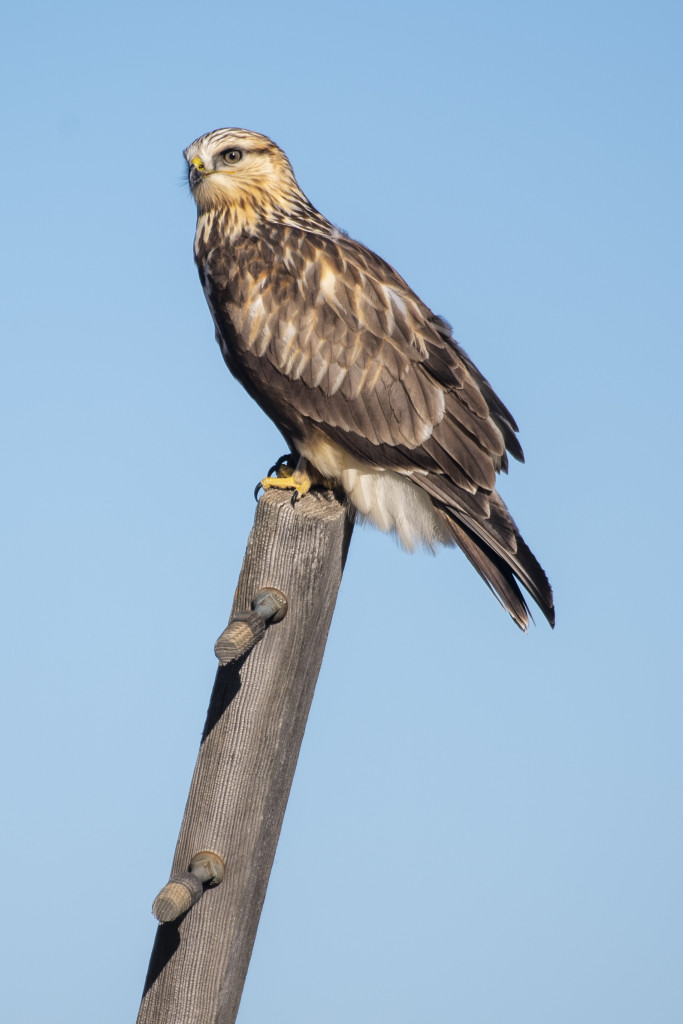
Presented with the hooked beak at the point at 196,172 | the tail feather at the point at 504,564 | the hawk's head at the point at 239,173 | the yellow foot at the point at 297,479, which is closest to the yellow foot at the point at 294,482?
the yellow foot at the point at 297,479

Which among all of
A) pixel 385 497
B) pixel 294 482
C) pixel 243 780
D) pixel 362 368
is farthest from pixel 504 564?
pixel 243 780

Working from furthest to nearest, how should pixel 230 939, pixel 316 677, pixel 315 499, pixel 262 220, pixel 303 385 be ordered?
1. pixel 262 220
2. pixel 303 385
3. pixel 315 499
4. pixel 316 677
5. pixel 230 939

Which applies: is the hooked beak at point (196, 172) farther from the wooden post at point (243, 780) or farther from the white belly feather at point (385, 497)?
the wooden post at point (243, 780)

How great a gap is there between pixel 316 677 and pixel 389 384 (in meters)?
1.76

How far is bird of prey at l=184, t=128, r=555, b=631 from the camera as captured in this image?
4988 mm

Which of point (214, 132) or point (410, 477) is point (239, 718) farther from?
point (214, 132)

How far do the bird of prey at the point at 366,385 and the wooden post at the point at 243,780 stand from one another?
45.2 inches

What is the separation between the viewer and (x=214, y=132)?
582cm

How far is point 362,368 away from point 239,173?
1.32 metres

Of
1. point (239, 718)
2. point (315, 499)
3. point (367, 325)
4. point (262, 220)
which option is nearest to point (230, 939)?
point (239, 718)

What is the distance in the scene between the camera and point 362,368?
5.16m

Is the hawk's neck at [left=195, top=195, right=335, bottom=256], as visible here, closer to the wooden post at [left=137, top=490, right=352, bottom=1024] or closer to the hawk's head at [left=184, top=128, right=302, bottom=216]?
the hawk's head at [left=184, top=128, right=302, bottom=216]

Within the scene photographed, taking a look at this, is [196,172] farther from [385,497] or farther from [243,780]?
[243,780]

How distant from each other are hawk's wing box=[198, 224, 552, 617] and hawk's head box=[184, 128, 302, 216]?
0.43 meters
